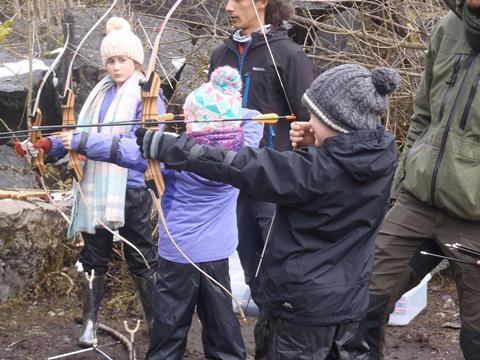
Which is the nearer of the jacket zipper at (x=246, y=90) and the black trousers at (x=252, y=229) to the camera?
the black trousers at (x=252, y=229)

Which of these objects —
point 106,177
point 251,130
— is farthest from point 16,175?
point 251,130

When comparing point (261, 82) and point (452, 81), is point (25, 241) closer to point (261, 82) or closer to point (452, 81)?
point (261, 82)

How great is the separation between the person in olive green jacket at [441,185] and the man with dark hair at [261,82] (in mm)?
760

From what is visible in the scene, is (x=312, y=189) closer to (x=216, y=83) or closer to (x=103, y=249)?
(x=216, y=83)

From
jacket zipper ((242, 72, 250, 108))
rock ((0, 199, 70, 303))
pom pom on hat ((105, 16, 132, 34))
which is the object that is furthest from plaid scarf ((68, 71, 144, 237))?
rock ((0, 199, 70, 303))

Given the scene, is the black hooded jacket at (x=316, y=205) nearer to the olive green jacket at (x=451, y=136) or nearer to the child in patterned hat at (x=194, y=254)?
the olive green jacket at (x=451, y=136)

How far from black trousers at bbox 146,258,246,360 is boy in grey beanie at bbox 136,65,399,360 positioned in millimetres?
714

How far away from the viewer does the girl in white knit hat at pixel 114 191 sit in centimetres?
415

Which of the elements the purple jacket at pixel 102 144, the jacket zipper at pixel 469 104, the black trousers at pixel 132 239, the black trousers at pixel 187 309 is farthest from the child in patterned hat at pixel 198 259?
the jacket zipper at pixel 469 104

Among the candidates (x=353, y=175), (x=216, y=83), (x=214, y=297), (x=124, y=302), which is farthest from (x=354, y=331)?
(x=124, y=302)

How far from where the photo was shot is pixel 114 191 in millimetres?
4180

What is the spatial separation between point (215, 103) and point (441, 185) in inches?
35.9

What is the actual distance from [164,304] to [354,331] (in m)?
0.97

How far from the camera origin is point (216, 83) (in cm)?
347
